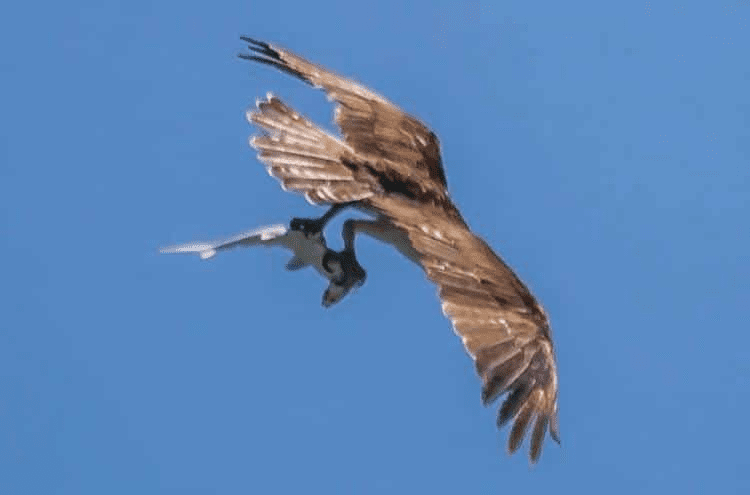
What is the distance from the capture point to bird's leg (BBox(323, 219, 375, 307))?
2039 centimetres

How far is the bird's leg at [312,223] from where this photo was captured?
20.2m

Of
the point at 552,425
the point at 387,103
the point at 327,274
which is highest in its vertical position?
the point at 387,103

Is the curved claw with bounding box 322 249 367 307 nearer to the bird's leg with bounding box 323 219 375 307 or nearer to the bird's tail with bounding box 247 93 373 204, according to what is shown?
the bird's leg with bounding box 323 219 375 307

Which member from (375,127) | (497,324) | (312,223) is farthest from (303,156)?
(497,324)

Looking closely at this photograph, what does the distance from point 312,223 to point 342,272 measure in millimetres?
400

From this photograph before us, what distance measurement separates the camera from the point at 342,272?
2038 cm

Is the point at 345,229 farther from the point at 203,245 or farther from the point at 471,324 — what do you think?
the point at 471,324

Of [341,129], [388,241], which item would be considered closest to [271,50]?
[341,129]

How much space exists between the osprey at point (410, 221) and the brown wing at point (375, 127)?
0.03 feet

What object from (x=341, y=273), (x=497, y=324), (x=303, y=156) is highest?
(x=303, y=156)

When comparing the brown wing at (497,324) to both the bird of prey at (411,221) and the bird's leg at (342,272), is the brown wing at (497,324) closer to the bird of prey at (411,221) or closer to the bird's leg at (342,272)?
the bird of prey at (411,221)

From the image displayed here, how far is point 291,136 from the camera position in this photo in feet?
68.0

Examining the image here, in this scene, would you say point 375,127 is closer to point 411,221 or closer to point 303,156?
point 303,156

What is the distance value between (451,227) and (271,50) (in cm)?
283
